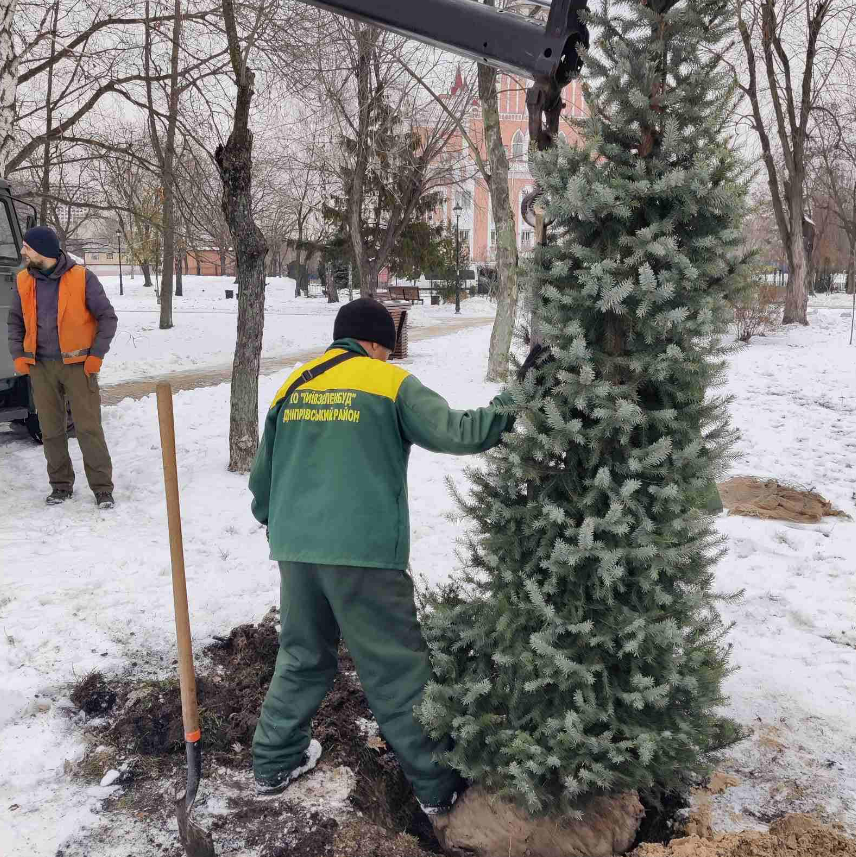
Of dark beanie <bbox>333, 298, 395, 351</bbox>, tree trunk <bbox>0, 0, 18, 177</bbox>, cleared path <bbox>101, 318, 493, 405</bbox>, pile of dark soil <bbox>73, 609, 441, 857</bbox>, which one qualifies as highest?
tree trunk <bbox>0, 0, 18, 177</bbox>

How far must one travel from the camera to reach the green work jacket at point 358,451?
2.62 metres

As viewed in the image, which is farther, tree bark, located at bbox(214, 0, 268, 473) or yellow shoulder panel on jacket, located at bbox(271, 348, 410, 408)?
tree bark, located at bbox(214, 0, 268, 473)

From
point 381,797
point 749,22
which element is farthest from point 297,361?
point 749,22

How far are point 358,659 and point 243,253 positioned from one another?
15.8 ft

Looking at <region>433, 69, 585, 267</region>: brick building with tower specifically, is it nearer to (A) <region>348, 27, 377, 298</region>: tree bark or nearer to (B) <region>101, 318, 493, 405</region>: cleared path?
(A) <region>348, 27, 377, 298</region>: tree bark

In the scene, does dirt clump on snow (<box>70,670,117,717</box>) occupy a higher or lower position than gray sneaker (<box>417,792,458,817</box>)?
higher

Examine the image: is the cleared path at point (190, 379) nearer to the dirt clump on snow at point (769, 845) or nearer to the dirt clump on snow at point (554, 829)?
the dirt clump on snow at point (554, 829)

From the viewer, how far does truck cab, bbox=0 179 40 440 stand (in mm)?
7316

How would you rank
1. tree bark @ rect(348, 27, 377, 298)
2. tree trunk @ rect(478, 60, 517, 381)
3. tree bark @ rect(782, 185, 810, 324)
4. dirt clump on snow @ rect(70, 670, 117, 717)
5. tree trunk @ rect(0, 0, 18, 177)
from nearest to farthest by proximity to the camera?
1. dirt clump on snow @ rect(70, 670, 117, 717)
2. tree trunk @ rect(0, 0, 18, 177)
3. tree trunk @ rect(478, 60, 517, 381)
4. tree bark @ rect(348, 27, 377, 298)
5. tree bark @ rect(782, 185, 810, 324)

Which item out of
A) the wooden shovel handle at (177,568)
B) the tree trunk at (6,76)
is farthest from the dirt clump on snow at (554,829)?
the tree trunk at (6,76)

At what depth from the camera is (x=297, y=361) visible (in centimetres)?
1510

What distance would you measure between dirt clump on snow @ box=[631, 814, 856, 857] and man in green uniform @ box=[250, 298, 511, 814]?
76 cm

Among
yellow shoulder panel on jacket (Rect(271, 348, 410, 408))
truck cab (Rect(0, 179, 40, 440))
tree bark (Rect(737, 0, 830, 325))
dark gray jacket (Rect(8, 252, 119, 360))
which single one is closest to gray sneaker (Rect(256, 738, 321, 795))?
yellow shoulder panel on jacket (Rect(271, 348, 410, 408))

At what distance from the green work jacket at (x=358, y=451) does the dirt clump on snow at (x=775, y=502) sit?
3572 mm
